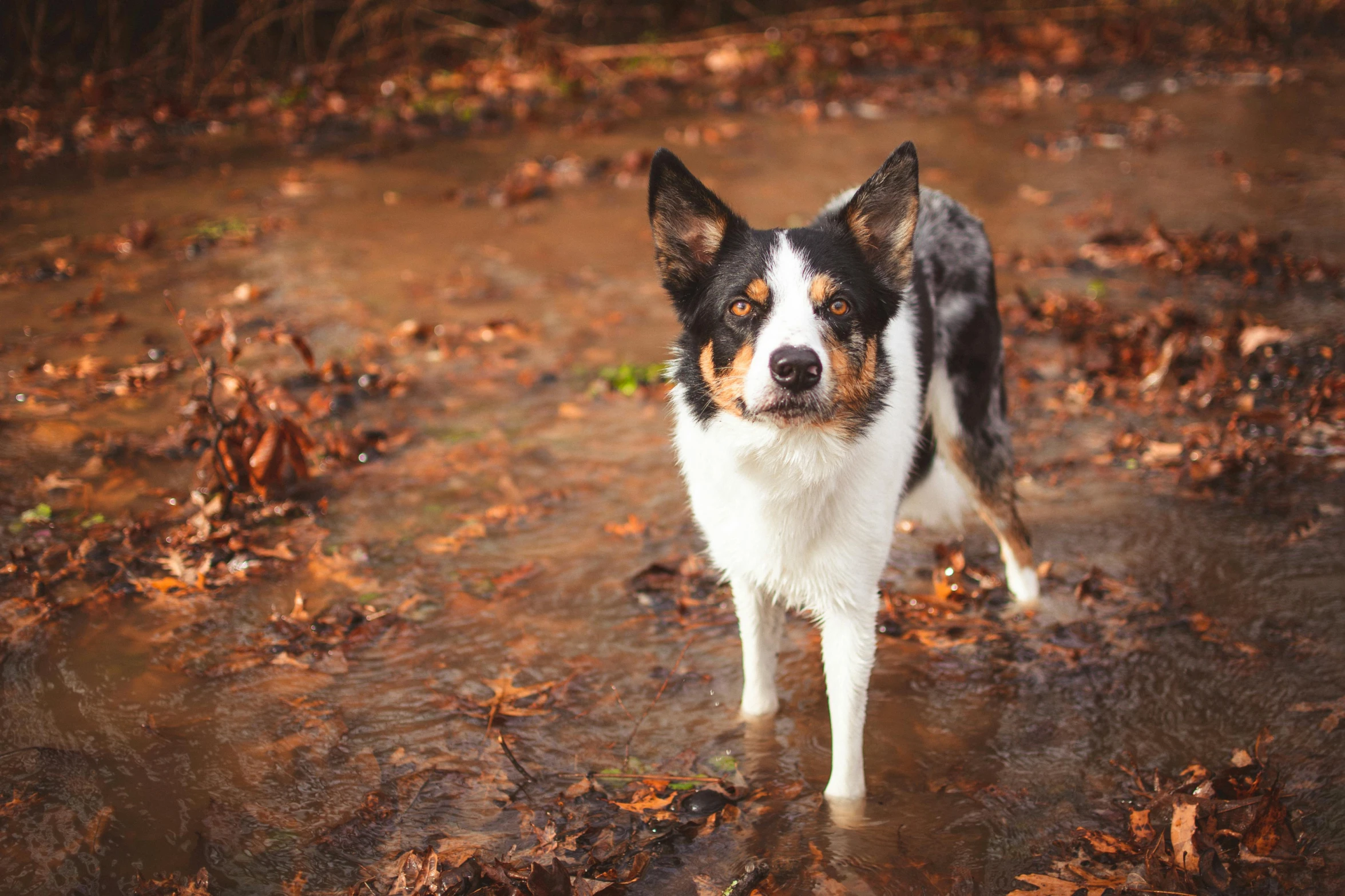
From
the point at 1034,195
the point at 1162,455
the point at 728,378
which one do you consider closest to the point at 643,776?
the point at 728,378

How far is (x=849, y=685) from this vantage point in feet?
11.1

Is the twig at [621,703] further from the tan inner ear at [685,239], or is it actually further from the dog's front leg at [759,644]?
the tan inner ear at [685,239]

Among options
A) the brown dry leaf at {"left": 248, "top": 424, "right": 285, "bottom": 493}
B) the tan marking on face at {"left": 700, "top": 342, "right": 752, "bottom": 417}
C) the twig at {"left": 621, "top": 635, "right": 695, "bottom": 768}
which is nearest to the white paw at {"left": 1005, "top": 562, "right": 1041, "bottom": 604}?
the twig at {"left": 621, "top": 635, "right": 695, "bottom": 768}

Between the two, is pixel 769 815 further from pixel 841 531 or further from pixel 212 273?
pixel 212 273

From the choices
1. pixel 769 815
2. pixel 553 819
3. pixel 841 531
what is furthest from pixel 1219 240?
pixel 553 819

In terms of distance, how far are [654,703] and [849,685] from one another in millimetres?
934

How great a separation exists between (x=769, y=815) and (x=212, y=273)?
21.4ft

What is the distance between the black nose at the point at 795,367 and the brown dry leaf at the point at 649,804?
5.20ft

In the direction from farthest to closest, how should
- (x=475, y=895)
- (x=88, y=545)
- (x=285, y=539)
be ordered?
(x=285, y=539)
(x=88, y=545)
(x=475, y=895)

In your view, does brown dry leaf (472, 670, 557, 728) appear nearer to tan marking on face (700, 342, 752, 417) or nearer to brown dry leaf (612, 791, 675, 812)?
brown dry leaf (612, 791, 675, 812)

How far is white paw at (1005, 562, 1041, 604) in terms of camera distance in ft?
14.6

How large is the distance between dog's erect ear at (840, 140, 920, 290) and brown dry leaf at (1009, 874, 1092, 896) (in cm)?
203

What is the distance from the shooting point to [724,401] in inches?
126

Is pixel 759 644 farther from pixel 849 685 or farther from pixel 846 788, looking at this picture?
pixel 846 788
